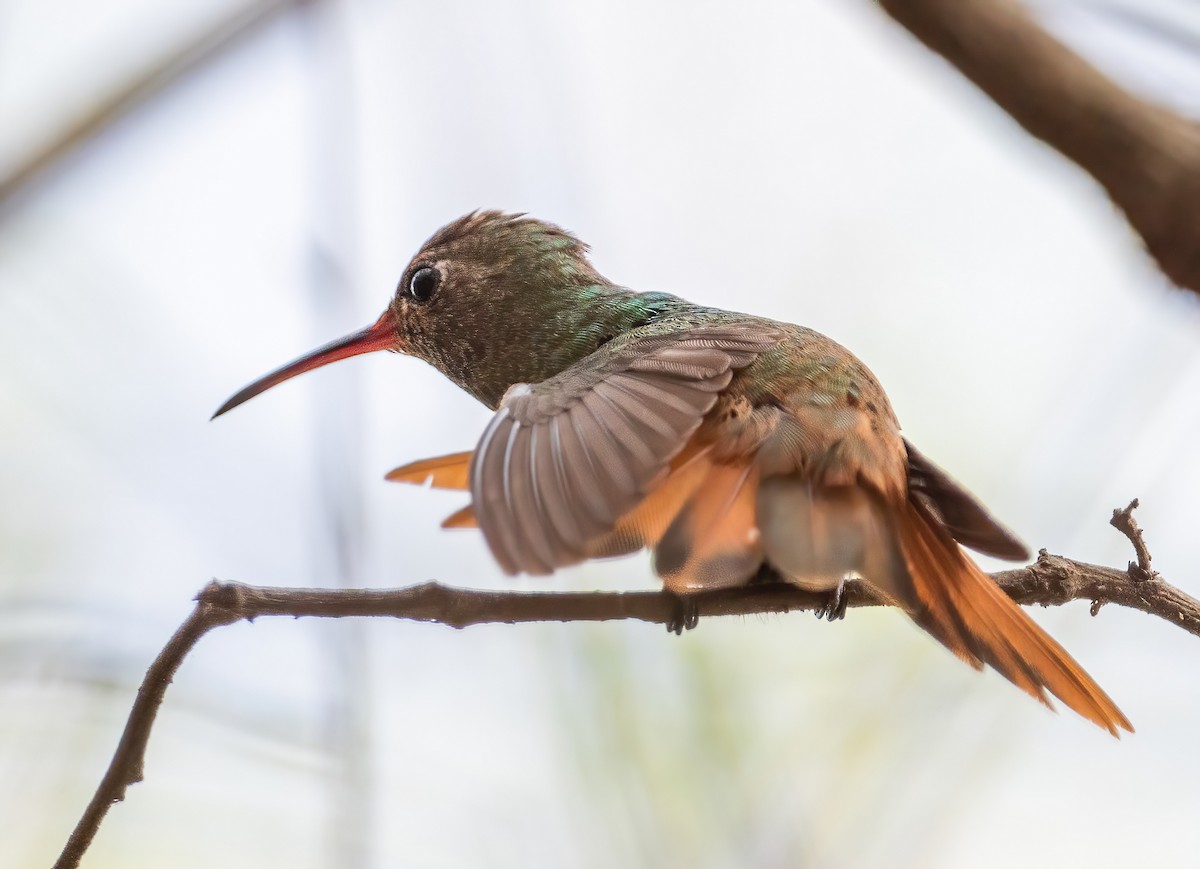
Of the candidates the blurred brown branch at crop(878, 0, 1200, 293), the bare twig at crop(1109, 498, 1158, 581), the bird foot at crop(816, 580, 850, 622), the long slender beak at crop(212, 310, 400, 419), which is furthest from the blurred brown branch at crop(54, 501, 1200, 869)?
the long slender beak at crop(212, 310, 400, 419)

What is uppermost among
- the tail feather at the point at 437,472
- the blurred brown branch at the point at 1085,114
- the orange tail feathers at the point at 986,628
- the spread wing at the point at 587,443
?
the blurred brown branch at the point at 1085,114

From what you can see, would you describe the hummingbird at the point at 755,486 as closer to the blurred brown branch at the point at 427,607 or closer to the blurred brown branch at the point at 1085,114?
the blurred brown branch at the point at 427,607

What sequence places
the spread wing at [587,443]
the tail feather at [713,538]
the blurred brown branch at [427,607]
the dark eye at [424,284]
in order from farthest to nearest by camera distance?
the dark eye at [424,284] → the tail feather at [713,538] → the spread wing at [587,443] → the blurred brown branch at [427,607]

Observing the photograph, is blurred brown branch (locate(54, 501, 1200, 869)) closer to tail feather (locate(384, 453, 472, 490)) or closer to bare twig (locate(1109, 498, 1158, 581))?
bare twig (locate(1109, 498, 1158, 581))

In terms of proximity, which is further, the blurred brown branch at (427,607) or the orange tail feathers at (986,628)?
the orange tail feathers at (986,628)

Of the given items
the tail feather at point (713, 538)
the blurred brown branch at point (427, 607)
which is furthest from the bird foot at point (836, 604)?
the blurred brown branch at point (427, 607)

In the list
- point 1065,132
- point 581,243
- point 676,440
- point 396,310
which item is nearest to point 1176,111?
point 1065,132

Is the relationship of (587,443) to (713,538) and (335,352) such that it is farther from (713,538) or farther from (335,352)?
(335,352)
